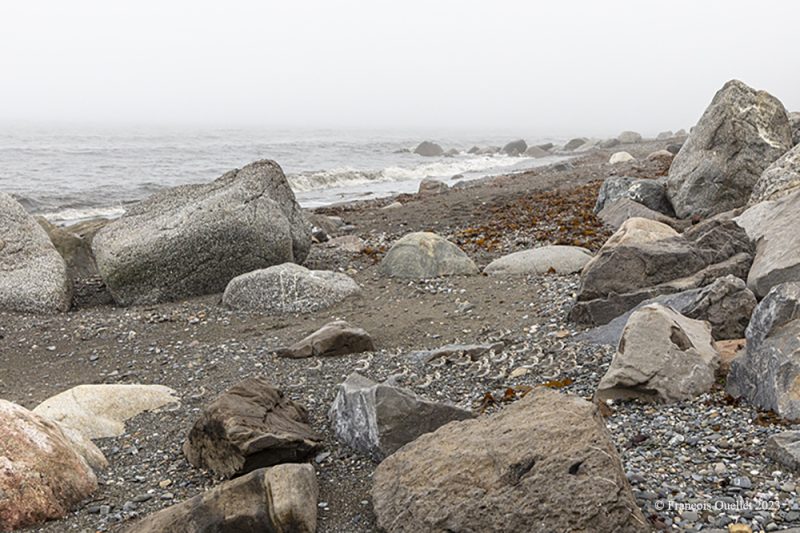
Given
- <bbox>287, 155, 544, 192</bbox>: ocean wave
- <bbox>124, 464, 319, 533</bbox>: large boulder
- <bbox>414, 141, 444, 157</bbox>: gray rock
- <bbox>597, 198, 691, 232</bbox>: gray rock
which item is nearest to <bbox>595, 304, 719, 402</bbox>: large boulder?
<bbox>124, 464, 319, 533</bbox>: large boulder

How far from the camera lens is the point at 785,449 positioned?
4.10 meters

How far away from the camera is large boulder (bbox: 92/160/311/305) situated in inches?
387

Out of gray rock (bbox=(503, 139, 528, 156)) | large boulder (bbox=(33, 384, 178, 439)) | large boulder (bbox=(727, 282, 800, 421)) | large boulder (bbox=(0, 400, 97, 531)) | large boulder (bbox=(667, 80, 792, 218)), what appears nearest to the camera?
large boulder (bbox=(0, 400, 97, 531))

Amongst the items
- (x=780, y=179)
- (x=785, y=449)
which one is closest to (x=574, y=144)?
(x=780, y=179)

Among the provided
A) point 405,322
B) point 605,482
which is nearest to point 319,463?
point 605,482

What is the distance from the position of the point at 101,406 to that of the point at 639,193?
10296 millimetres

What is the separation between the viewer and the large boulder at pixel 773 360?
186 inches

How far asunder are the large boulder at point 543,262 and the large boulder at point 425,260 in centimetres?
39

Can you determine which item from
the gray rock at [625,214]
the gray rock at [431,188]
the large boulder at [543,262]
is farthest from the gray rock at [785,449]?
the gray rock at [431,188]

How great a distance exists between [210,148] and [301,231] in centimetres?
4280

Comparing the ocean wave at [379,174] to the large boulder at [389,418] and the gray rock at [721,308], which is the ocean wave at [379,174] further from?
the large boulder at [389,418]

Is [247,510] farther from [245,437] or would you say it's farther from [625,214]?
[625,214]

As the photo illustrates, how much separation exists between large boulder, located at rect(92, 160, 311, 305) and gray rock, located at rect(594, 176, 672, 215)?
6426 millimetres

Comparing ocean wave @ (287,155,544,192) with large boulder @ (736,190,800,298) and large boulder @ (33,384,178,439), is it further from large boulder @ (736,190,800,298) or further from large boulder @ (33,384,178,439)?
large boulder @ (33,384,178,439)
